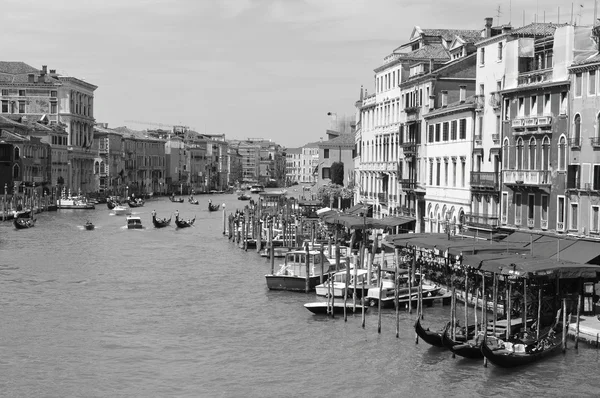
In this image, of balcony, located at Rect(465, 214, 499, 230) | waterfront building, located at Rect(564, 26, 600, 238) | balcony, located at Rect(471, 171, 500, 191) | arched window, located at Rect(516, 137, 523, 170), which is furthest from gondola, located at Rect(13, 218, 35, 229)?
waterfront building, located at Rect(564, 26, 600, 238)

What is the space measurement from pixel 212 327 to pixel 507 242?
6.57m

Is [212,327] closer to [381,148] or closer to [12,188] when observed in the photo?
[381,148]

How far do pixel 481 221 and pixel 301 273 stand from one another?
4510mm

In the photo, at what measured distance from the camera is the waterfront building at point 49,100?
7906 cm

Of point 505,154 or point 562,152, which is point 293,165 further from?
point 562,152

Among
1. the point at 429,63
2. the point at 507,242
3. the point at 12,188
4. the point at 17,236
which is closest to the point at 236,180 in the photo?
the point at 12,188

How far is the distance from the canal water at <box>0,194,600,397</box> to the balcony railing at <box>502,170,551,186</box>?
343 centimetres

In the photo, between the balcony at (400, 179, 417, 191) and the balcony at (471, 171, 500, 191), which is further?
the balcony at (400, 179, 417, 191)

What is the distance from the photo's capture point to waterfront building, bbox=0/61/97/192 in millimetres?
79062

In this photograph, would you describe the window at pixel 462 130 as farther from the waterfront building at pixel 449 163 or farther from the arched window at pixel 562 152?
the arched window at pixel 562 152

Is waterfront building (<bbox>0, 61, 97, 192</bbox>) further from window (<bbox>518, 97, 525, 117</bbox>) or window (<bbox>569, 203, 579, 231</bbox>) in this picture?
window (<bbox>569, 203, 579, 231</bbox>)

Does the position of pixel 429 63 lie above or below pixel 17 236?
above

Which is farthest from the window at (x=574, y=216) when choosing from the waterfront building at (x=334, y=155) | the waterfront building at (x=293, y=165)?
the waterfront building at (x=293, y=165)

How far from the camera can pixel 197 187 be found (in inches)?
4796
